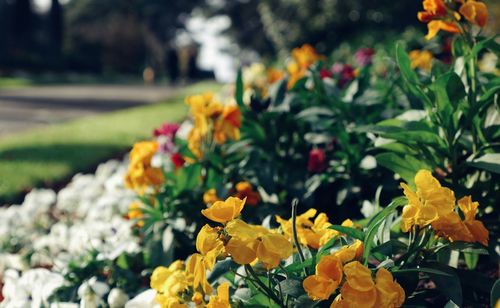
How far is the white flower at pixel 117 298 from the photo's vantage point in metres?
2.04

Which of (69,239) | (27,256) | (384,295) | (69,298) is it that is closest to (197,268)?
(384,295)

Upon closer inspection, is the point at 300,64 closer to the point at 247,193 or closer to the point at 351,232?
the point at 247,193

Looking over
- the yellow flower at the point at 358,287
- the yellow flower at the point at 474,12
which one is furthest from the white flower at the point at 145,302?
the yellow flower at the point at 474,12

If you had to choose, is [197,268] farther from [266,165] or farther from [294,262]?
[266,165]

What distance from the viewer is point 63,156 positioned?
19.4ft

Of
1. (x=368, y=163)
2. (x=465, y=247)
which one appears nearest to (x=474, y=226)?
(x=465, y=247)

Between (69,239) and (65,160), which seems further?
(65,160)

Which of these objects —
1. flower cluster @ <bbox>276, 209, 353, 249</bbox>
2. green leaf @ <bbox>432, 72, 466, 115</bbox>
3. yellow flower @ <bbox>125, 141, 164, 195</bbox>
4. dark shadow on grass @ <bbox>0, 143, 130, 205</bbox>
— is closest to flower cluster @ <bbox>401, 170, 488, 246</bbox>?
flower cluster @ <bbox>276, 209, 353, 249</bbox>

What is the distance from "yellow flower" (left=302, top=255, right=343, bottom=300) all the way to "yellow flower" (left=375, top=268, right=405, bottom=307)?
8cm

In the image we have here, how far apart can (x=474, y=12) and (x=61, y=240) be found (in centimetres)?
200

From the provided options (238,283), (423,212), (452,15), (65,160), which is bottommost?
(65,160)

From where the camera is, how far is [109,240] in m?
2.45

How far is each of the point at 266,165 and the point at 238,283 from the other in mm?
693

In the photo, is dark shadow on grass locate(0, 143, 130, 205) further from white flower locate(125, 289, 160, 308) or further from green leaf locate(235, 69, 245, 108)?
white flower locate(125, 289, 160, 308)
